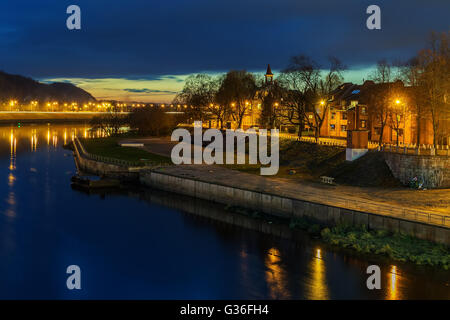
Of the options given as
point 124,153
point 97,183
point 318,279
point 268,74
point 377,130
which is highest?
point 268,74

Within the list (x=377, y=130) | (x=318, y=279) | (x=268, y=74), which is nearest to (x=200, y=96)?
(x=268, y=74)

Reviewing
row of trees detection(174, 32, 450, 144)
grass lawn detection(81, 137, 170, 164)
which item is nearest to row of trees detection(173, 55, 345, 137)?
row of trees detection(174, 32, 450, 144)

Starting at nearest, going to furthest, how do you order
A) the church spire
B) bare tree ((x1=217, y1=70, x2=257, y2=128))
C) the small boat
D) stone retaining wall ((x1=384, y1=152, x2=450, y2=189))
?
1. stone retaining wall ((x1=384, y1=152, x2=450, y2=189))
2. the small boat
3. bare tree ((x1=217, y1=70, x2=257, y2=128))
4. the church spire

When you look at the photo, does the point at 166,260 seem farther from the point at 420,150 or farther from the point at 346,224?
the point at 420,150

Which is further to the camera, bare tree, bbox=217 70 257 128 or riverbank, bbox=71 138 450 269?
bare tree, bbox=217 70 257 128

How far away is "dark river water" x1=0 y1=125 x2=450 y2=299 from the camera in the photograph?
91.4ft

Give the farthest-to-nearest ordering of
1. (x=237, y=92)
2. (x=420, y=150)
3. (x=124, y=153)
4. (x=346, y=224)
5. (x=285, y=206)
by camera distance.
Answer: (x=237, y=92) → (x=124, y=153) → (x=420, y=150) → (x=285, y=206) → (x=346, y=224)

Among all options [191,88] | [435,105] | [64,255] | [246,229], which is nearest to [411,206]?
[246,229]

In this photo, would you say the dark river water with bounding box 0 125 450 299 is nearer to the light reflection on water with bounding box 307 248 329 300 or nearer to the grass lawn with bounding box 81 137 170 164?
the light reflection on water with bounding box 307 248 329 300

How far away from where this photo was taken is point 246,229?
39594mm

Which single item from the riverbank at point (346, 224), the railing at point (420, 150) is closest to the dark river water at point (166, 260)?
the riverbank at point (346, 224)

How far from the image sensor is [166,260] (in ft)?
Result: 110

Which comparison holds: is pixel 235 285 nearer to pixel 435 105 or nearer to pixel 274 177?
pixel 274 177

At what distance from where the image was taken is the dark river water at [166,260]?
27844 mm
